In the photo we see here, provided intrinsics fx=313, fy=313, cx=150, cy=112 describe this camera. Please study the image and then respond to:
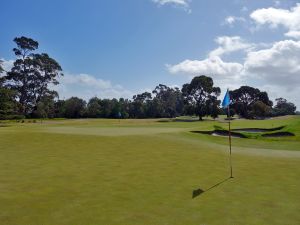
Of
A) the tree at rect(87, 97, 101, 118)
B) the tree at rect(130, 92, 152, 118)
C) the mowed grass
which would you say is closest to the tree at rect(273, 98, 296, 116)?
the tree at rect(130, 92, 152, 118)

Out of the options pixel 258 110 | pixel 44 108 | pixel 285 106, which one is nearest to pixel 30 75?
pixel 44 108

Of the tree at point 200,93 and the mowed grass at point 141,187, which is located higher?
the tree at point 200,93

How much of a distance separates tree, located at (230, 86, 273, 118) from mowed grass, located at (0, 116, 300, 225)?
122594 millimetres

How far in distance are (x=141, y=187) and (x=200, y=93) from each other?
90106 mm

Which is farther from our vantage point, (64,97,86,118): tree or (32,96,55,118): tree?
(64,97,86,118): tree

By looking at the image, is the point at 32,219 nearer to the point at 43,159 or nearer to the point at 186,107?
the point at 43,159

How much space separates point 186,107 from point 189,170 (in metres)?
85.5

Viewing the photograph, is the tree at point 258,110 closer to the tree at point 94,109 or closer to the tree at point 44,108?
the tree at point 94,109

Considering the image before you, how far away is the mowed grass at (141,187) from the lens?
8.73 meters

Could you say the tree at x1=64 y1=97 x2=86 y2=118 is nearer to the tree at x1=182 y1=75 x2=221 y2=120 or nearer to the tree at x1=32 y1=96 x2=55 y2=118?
the tree at x1=32 y1=96 x2=55 y2=118

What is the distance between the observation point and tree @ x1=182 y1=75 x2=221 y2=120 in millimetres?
97625

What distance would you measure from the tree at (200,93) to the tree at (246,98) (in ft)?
139

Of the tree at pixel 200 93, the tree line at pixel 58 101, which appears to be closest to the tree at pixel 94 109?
the tree line at pixel 58 101

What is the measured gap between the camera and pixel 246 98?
14225 centimetres
